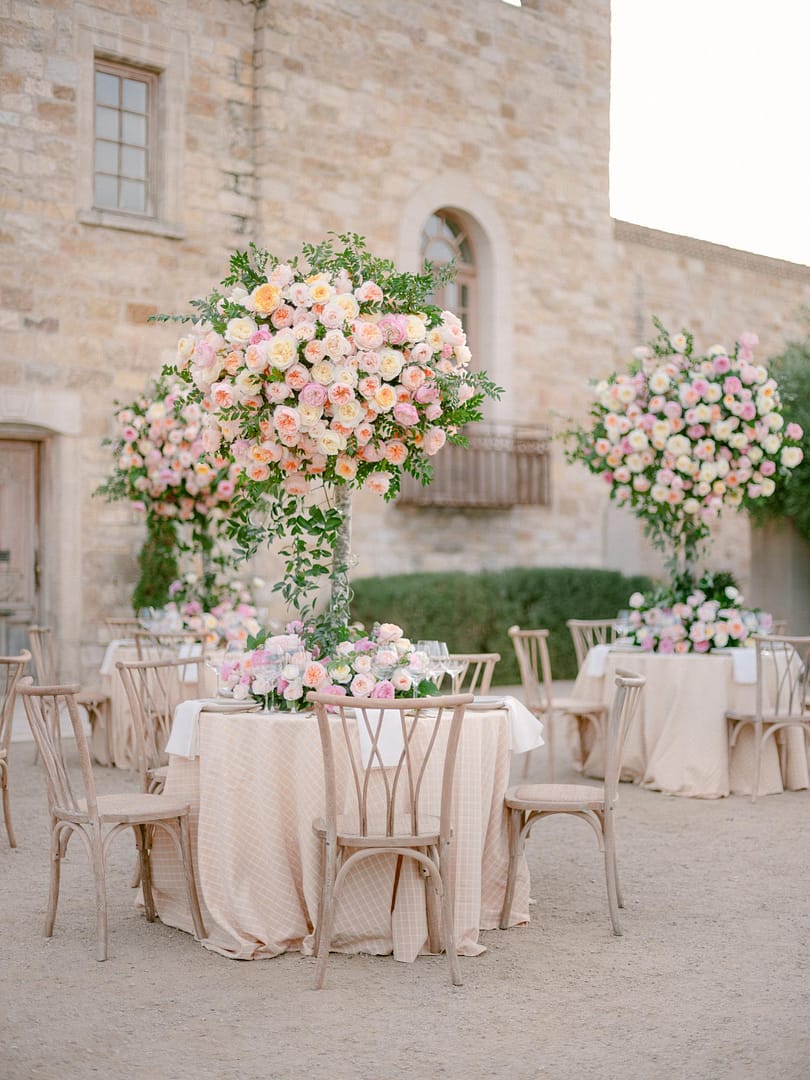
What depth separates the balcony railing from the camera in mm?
11805

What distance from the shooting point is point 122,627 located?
8.78m

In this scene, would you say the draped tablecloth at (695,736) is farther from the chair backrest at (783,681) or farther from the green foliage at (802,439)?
the green foliage at (802,439)

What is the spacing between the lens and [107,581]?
398 inches

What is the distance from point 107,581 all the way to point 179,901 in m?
6.05

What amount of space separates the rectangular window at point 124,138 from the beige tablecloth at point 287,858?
724 centimetres

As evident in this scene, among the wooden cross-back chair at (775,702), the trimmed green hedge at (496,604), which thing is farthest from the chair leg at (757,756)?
the trimmed green hedge at (496,604)

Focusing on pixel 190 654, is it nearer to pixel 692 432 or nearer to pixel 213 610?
pixel 213 610

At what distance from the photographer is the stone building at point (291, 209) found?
32.2ft

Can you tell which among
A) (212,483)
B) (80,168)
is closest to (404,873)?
(212,483)

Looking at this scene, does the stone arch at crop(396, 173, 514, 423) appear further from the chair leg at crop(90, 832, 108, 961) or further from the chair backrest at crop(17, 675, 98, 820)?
the chair leg at crop(90, 832, 108, 961)

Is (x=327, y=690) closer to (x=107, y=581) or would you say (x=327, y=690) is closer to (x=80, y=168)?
(x=107, y=581)

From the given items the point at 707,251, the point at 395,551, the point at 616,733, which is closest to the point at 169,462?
the point at 395,551

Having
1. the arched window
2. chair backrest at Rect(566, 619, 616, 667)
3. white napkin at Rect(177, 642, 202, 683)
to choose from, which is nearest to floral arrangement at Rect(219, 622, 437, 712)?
white napkin at Rect(177, 642, 202, 683)

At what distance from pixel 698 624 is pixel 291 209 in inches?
231
